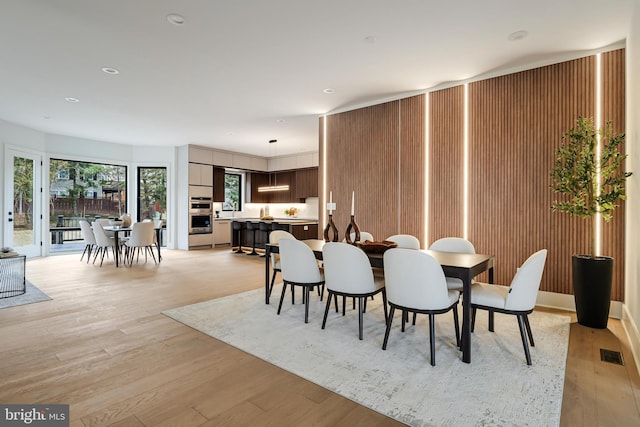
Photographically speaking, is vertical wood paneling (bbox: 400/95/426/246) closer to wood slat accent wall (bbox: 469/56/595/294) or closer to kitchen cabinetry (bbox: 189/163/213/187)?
wood slat accent wall (bbox: 469/56/595/294)

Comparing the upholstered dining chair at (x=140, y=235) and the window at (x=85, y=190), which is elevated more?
the window at (x=85, y=190)

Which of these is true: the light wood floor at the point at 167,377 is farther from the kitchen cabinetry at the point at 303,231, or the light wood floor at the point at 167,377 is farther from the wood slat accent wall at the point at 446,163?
the kitchen cabinetry at the point at 303,231

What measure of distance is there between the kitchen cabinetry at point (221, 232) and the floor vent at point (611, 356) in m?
8.72

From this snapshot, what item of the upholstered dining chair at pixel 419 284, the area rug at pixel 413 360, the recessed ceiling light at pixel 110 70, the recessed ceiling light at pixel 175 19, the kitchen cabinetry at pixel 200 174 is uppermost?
the recessed ceiling light at pixel 110 70

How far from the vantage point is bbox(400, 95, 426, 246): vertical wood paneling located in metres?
4.98

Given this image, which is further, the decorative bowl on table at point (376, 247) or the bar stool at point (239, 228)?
the bar stool at point (239, 228)

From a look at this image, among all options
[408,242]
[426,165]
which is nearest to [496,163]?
[426,165]

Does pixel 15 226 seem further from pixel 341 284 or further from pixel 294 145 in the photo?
pixel 341 284

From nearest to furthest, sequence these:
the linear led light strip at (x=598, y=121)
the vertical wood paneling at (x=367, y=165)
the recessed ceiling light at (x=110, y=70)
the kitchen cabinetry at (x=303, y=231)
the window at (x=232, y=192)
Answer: the linear led light strip at (x=598, y=121)
the recessed ceiling light at (x=110, y=70)
the vertical wood paneling at (x=367, y=165)
the kitchen cabinetry at (x=303, y=231)
the window at (x=232, y=192)

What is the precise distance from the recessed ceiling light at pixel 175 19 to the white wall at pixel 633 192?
380 centimetres

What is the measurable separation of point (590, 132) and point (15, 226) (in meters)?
9.92

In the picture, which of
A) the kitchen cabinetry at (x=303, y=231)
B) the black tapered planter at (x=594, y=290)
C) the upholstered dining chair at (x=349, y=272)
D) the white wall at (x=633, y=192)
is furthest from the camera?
the kitchen cabinetry at (x=303, y=231)

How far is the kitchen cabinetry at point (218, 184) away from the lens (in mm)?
9633

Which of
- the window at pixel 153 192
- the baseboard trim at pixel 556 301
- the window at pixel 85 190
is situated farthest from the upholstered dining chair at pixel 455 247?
the window at pixel 85 190
